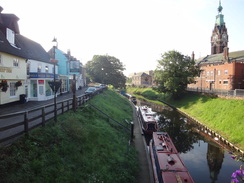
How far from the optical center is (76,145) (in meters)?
9.87

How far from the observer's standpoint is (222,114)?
25109 mm

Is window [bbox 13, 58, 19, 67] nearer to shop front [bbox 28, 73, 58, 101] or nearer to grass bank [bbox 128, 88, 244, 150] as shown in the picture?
shop front [bbox 28, 73, 58, 101]

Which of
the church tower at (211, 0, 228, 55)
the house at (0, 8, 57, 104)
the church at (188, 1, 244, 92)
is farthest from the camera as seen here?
the church tower at (211, 0, 228, 55)

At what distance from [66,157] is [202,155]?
14.7m

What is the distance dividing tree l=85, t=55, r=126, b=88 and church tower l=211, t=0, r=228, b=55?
43.0 meters

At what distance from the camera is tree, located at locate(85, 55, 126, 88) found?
2504 inches

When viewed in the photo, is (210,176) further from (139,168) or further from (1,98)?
(1,98)

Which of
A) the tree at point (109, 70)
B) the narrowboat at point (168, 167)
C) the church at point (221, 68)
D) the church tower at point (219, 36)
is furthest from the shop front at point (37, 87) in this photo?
the church tower at point (219, 36)

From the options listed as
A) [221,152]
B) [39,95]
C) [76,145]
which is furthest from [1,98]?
[221,152]

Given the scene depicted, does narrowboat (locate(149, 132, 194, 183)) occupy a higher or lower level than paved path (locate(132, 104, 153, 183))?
higher

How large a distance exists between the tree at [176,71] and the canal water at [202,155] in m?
15.9

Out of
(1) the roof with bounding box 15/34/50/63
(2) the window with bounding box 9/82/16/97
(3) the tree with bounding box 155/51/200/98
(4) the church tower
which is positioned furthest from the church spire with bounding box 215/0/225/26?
(2) the window with bounding box 9/82/16/97

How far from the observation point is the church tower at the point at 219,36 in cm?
7138

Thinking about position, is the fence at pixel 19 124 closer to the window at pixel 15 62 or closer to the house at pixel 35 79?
the window at pixel 15 62
